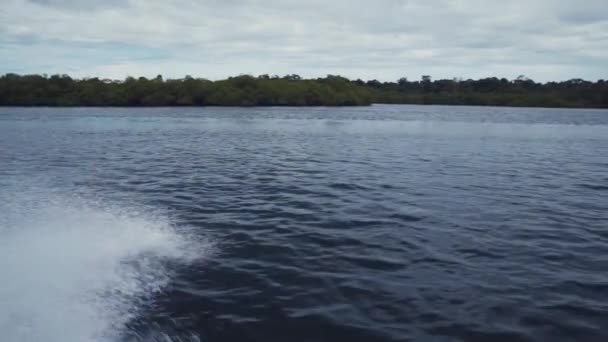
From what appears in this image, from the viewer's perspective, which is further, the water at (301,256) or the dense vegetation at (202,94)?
the dense vegetation at (202,94)

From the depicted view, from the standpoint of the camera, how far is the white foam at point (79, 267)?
6043 mm

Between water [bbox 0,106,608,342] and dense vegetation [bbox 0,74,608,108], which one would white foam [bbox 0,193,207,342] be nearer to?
water [bbox 0,106,608,342]

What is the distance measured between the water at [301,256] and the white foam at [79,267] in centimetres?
3

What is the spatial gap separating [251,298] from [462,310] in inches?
123

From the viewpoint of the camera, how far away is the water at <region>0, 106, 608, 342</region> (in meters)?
6.25

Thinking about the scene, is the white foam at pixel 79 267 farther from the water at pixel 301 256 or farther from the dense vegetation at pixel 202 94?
the dense vegetation at pixel 202 94

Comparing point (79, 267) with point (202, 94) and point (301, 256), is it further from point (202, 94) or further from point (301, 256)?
point (202, 94)

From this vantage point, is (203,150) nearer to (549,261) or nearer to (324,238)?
(324,238)

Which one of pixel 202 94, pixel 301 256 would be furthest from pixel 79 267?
pixel 202 94

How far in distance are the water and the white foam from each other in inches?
1.3

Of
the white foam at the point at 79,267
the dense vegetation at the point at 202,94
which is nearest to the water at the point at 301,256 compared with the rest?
the white foam at the point at 79,267

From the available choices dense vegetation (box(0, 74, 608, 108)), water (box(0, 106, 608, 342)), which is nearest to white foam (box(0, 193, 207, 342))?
water (box(0, 106, 608, 342))

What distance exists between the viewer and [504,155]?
26.2 metres

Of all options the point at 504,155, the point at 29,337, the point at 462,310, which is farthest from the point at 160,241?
the point at 504,155
